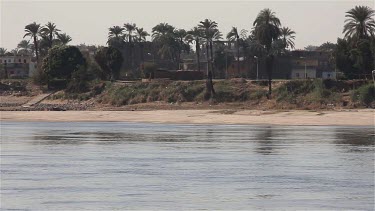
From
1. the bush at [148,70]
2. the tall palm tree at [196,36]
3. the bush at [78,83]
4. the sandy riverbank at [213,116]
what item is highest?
the tall palm tree at [196,36]

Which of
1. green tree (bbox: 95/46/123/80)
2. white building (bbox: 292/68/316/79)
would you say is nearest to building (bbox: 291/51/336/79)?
white building (bbox: 292/68/316/79)

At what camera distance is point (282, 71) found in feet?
478

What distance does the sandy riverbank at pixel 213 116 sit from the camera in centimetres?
Result: 8294

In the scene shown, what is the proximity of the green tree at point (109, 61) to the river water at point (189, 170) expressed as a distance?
5666cm

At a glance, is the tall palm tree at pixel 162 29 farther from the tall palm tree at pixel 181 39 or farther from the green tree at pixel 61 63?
the green tree at pixel 61 63

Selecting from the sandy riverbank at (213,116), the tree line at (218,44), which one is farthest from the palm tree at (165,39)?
the sandy riverbank at (213,116)

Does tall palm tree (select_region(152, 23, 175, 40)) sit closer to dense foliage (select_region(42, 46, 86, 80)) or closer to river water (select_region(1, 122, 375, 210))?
dense foliage (select_region(42, 46, 86, 80))

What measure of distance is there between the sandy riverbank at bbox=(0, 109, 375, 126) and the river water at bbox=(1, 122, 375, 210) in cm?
1109

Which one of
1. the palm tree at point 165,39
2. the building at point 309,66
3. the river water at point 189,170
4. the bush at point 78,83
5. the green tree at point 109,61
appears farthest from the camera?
the palm tree at point 165,39

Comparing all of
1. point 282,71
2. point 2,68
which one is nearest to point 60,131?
point 282,71

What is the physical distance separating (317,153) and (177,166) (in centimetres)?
1057

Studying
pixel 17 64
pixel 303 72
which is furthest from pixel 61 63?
pixel 17 64

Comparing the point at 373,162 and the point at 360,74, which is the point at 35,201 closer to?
the point at 373,162

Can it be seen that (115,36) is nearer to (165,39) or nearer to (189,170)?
(165,39)
